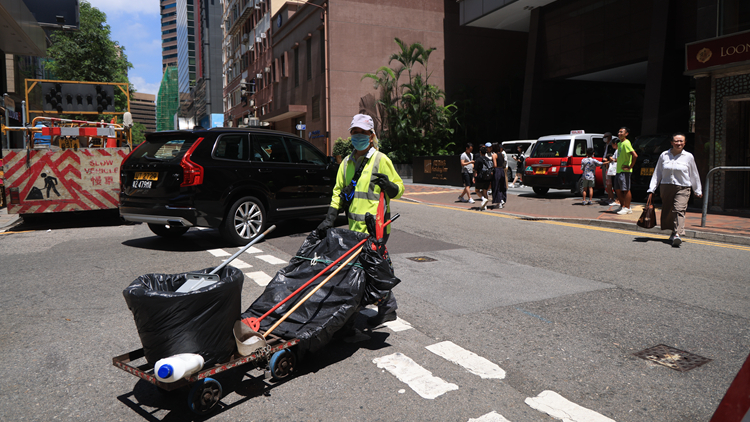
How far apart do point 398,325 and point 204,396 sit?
1942mm

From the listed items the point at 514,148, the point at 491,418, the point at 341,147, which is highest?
the point at 341,147

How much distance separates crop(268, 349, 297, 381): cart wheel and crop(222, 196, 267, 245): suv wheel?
4970mm

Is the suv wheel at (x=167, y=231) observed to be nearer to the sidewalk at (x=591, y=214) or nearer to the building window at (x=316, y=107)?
the sidewalk at (x=591, y=214)

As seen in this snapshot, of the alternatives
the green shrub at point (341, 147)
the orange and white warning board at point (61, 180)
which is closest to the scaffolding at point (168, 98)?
the green shrub at point (341, 147)

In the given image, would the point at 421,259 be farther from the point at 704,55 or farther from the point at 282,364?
the point at 704,55

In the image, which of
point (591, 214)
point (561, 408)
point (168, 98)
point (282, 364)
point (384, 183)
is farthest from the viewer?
point (168, 98)

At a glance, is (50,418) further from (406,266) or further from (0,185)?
(0,185)

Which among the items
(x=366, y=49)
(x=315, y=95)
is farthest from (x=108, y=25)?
(x=366, y=49)

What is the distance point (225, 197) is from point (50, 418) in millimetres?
Answer: 5232

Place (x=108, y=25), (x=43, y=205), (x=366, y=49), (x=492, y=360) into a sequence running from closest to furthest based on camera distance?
(x=492, y=360), (x=43, y=205), (x=366, y=49), (x=108, y=25)

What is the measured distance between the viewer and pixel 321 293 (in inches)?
143

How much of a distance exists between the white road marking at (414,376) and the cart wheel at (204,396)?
115 cm

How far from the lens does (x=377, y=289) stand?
3730 millimetres

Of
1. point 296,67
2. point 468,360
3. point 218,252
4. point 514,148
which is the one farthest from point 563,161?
point 296,67
